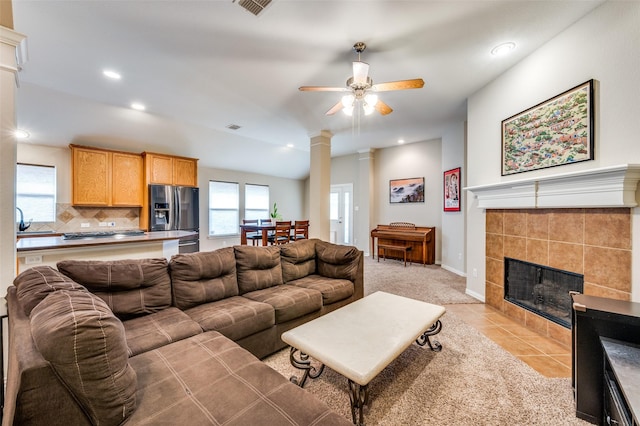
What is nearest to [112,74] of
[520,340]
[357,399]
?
[357,399]

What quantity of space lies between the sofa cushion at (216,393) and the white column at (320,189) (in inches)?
140

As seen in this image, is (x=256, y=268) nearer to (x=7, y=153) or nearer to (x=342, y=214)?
(x=7, y=153)

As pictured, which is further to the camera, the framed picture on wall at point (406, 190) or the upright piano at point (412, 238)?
the framed picture on wall at point (406, 190)

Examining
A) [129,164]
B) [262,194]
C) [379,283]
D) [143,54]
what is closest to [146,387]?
[143,54]

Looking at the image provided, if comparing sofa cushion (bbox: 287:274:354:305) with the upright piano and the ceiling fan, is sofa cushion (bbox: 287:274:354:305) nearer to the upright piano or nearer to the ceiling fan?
the ceiling fan

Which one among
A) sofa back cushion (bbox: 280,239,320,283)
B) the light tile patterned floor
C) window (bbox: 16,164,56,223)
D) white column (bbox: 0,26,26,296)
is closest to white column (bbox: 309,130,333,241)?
sofa back cushion (bbox: 280,239,320,283)

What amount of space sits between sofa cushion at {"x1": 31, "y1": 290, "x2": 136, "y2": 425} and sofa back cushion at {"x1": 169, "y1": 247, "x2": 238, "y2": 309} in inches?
44.6

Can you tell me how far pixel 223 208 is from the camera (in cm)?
686

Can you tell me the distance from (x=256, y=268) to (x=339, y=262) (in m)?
0.96

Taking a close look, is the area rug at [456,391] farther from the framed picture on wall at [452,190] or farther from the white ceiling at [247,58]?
the framed picture on wall at [452,190]

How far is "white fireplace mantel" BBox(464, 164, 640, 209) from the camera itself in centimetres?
183

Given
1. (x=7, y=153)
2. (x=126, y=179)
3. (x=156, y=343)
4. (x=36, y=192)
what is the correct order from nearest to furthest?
(x=156, y=343) → (x=7, y=153) → (x=36, y=192) → (x=126, y=179)

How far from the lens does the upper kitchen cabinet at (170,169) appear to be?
5.13 meters

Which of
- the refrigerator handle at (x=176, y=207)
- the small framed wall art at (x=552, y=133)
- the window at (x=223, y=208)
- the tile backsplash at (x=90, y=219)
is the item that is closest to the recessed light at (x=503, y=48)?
the small framed wall art at (x=552, y=133)
